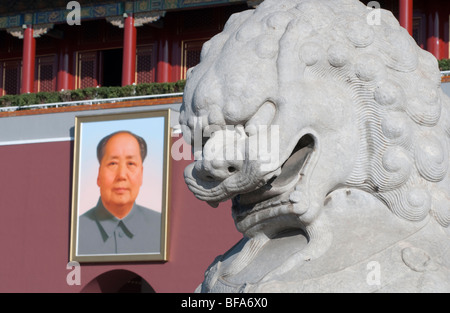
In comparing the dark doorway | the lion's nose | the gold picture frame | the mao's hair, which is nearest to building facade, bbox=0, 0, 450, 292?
the gold picture frame

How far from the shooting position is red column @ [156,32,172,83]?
17.1 m

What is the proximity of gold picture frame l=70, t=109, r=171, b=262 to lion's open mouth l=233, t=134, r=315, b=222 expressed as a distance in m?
Answer: 10.3

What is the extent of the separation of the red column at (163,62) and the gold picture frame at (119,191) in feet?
11.8

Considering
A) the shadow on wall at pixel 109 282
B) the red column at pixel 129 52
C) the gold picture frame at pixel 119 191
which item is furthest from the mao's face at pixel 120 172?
the red column at pixel 129 52

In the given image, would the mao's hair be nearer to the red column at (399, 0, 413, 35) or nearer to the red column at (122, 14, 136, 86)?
the red column at (122, 14, 136, 86)

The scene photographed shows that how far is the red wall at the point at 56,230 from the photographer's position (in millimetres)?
12961

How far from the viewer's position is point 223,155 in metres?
2.57

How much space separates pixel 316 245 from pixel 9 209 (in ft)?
40.0

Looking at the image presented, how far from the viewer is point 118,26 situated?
1703cm

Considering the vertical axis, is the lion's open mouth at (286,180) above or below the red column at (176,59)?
below

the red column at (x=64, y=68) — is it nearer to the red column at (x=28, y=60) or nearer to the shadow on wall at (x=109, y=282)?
the red column at (x=28, y=60)

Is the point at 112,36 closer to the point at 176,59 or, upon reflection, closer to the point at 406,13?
the point at 176,59

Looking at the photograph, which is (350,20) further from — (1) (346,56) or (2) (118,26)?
(2) (118,26)

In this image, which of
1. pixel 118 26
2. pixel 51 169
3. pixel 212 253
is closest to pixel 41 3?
pixel 118 26
